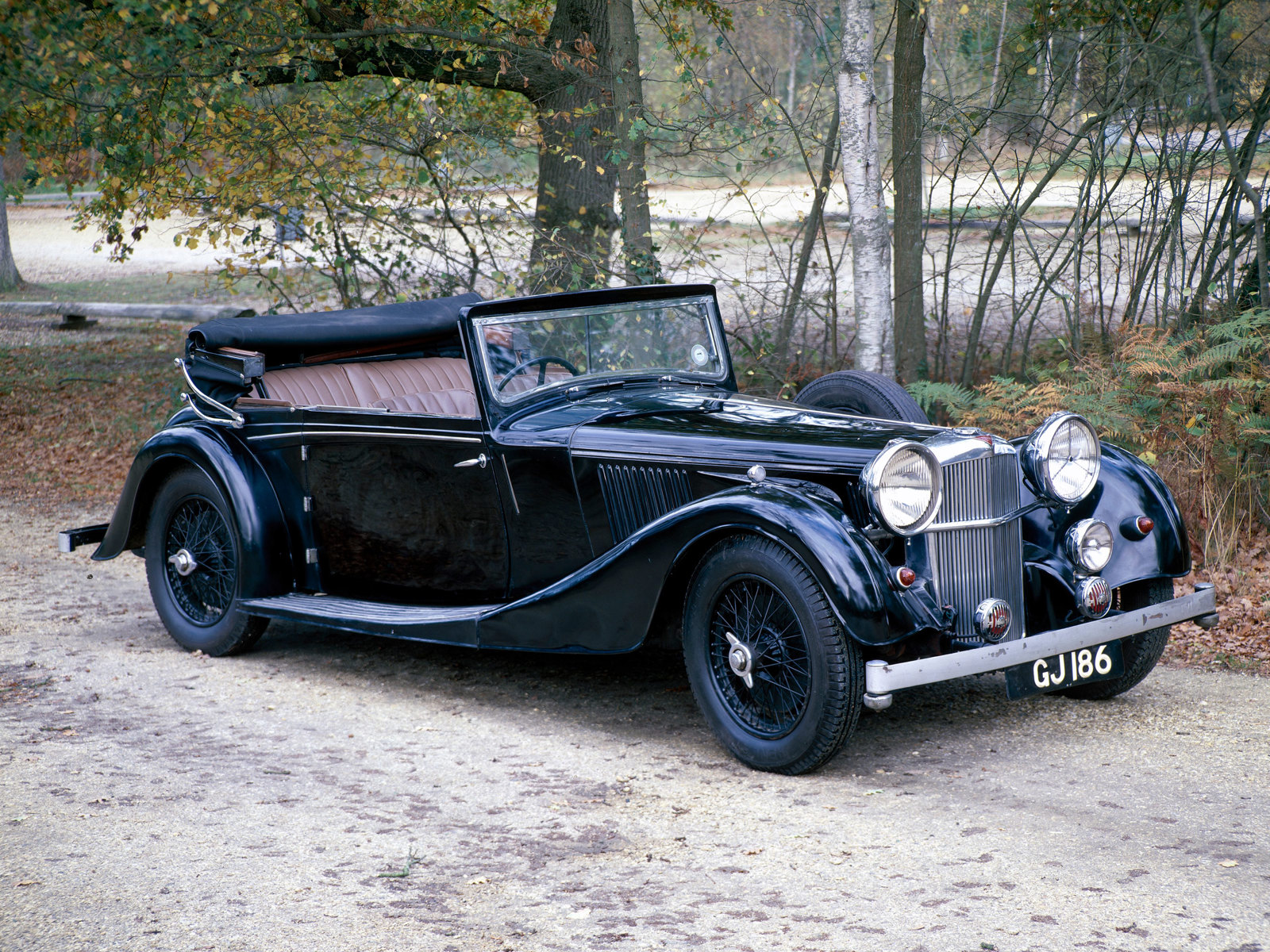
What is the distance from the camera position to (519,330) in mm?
→ 4848

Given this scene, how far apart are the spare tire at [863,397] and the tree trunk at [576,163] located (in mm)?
3807

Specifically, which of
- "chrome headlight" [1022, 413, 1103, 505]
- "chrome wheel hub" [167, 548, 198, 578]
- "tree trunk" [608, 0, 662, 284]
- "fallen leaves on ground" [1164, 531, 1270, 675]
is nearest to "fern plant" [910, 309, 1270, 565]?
"fallen leaves on ground" [1164, 531, 1270, 675]

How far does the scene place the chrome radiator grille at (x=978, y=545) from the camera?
3.95 m

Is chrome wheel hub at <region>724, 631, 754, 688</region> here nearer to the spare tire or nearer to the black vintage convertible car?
the black vintage convertible car

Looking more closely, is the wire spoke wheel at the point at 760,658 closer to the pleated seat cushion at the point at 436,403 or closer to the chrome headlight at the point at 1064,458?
the chrome headlight at the point at 1064,458

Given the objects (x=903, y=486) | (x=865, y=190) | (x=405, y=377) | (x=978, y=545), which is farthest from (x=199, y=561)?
(x=865, y=190)

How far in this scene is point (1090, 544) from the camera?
420 cm

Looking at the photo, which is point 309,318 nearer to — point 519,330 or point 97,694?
point 519,330

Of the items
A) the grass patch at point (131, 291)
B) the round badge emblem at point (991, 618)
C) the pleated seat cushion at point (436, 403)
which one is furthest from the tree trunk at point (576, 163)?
the grass patch at point (131, 291)

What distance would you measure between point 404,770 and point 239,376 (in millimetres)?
2328

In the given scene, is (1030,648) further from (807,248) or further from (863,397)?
(807,248)

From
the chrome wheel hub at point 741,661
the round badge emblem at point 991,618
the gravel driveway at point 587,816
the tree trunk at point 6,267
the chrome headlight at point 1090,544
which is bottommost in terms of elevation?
the gravel driveway at point 587,816

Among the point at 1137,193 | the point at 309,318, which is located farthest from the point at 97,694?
the point at 1137,193

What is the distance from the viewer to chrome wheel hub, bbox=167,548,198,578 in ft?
18.5
